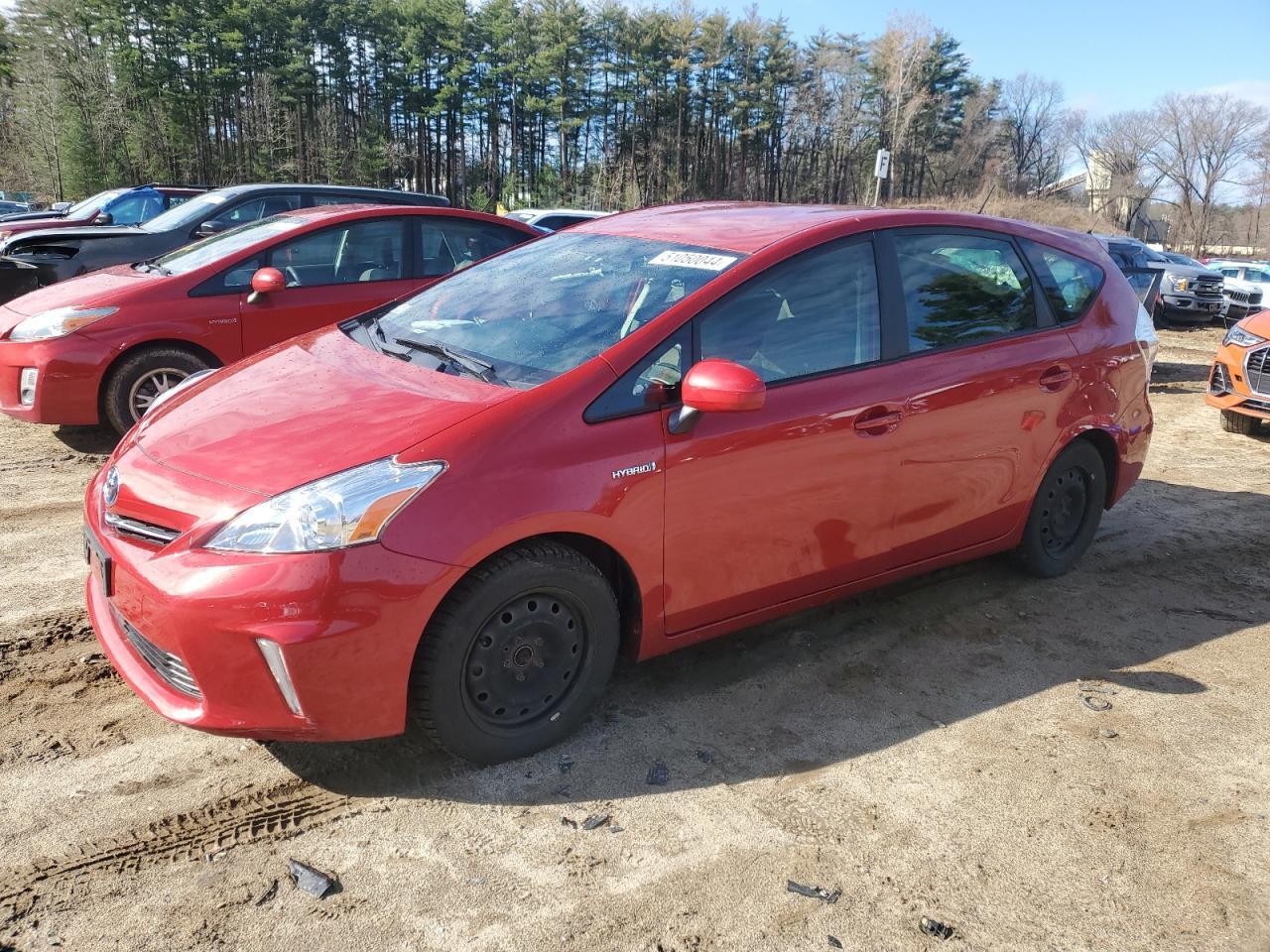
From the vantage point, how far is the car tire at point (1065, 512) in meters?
4.52

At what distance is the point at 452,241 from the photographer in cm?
731

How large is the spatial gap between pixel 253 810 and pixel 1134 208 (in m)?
69.2

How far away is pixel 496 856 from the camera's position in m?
2.58

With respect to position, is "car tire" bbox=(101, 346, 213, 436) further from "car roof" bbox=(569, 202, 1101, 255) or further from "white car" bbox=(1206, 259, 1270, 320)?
"white car" bbox=(1206, 259, 1270, 320)

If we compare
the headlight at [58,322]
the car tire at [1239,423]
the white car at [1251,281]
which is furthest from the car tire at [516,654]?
the white car at [1251,281]

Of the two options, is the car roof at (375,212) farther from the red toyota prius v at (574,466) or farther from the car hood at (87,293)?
the red toyota prius v at (574,466)

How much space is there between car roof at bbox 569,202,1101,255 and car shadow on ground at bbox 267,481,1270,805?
163cm

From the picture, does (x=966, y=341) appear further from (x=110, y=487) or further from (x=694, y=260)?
(x=110, y=487)

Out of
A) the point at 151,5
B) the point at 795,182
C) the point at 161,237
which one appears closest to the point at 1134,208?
the point at 795,182

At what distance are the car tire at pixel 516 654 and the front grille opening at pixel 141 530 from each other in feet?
2.54

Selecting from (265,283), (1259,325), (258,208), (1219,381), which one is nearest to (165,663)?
(265,283)

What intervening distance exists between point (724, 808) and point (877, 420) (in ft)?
5.06

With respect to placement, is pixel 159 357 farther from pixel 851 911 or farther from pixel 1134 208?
pixel 1134 208

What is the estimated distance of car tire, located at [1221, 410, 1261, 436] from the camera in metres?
8.65
